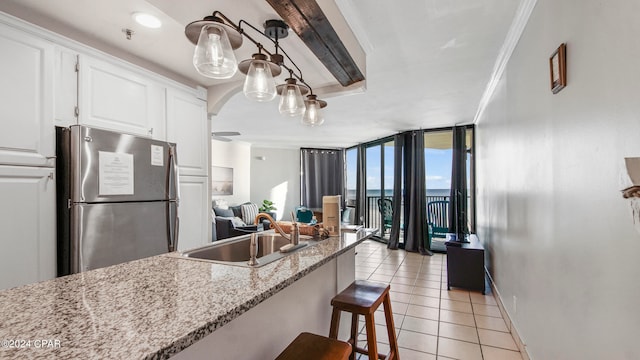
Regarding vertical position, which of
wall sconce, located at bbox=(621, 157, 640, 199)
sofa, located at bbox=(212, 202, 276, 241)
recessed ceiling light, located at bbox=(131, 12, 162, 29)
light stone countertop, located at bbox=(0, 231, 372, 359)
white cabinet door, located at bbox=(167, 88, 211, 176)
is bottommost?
sofa, located at bbox=(212, 202, 276, 241)

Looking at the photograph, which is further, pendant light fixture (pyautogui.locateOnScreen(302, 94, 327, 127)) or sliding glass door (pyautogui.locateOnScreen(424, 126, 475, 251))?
sliding glass door (pyautogui.locateOnScreen(424, 126, 475, 251))

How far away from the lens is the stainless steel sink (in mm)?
1446

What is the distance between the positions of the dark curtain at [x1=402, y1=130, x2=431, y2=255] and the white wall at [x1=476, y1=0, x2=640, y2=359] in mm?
3258

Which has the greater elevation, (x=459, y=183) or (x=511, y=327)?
(x=459, y=183)

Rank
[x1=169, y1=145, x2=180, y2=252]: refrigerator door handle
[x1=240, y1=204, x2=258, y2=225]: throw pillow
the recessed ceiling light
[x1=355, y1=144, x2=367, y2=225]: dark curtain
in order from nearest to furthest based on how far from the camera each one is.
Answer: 1. the recessed ceiling light
2. [x1=169, y1=145, x2=180, y2=252]: refrigerator door handle
3. [x1=240, y1=204, x2=258, y2=225]: throw pillow
4. [x1=355, y1=144, x2=367, y2=225]: dark curtain

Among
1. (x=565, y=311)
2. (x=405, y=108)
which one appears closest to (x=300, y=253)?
(x=565, y=311)

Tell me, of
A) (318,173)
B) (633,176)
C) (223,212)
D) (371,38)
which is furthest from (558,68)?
(318,173)

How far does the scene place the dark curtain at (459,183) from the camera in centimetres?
506

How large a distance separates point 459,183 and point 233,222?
13.4 feet

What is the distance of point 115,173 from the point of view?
1.90 meters

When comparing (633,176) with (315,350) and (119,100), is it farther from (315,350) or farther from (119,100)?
(119,100)

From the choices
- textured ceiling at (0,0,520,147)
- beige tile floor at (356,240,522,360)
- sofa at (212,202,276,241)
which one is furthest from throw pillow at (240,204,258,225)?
textured ceiling at (0,0,520,147)

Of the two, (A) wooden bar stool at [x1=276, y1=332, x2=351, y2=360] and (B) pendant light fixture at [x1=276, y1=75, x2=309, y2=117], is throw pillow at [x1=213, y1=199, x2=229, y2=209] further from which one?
(A) wooden bar stool at [x1=276, y1=332, x2=351, y2=360]

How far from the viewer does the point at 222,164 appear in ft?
21.7
